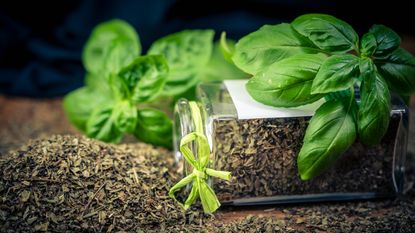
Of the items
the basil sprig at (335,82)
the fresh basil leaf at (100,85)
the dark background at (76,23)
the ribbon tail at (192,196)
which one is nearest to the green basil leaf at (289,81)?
the basil sprig at (335,82)

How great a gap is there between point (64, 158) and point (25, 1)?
93cm

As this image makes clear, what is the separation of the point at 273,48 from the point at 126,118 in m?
0.38

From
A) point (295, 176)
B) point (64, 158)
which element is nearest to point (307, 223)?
point (295, 176)

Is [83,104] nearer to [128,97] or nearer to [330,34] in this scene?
[128,97]

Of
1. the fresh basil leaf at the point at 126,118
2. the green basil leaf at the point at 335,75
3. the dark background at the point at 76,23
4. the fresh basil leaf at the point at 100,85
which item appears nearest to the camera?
the green basil leaf at the point at 335,75

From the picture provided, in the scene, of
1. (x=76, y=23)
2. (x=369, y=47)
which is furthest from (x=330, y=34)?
(x=76, y=23)

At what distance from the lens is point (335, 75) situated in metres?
1.00

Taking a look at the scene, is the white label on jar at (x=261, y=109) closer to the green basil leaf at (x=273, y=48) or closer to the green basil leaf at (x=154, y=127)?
the green basil leaf at (x=273, y=48)

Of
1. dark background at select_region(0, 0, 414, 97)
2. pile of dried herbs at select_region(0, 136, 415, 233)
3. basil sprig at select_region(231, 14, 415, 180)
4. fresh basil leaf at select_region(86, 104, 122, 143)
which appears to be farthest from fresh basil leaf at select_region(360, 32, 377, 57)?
dark background at select_region(0, 0, 414, 97)

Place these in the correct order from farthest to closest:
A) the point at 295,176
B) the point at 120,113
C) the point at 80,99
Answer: the point at 80,99 → the point at 120,113 → the point at 295,176

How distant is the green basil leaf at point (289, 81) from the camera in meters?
1.04

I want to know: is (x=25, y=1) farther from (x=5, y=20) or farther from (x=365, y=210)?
(x=365, y=210)

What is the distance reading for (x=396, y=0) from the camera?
2025 millimetres

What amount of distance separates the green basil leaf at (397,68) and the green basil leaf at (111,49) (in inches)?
23.5
